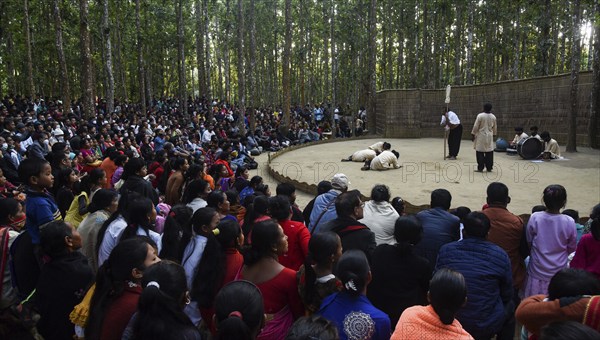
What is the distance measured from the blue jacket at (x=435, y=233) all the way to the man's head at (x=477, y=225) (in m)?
0.54

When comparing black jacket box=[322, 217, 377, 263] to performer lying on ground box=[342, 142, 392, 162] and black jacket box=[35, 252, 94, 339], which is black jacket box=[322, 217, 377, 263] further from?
performer lying on ground box=[342, 142, 392, 162]

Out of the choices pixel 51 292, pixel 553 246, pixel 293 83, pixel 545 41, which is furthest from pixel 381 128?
pixel 293 83

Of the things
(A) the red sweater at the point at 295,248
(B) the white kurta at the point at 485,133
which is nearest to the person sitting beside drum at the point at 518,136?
(B) the white kurta at the point at 485,133

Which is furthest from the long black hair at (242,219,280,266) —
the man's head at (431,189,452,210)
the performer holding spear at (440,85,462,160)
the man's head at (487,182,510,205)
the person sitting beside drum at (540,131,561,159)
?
the person sitting beside drum at (540,131,561,159)

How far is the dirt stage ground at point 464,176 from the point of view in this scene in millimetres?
7812

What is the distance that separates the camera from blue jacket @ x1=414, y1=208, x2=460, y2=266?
11.6 ft

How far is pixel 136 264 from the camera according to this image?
2342 mm

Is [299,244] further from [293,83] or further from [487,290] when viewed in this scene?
[293,83]

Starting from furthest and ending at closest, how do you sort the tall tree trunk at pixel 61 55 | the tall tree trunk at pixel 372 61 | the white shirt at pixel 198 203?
the tall tree trunk at pixel 372 61 → the tall tree trunk at pixel 61 55 → the white shirt at pixel 198 203

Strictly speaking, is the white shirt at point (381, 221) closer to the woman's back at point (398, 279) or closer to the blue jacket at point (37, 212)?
the woman's back at point (398, 279)

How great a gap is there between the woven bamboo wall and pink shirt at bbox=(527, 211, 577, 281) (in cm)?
1179

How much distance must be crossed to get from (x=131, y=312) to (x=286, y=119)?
66.4 ft

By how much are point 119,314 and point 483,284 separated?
2185 mm

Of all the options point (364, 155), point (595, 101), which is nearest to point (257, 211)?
point (364, 155)
